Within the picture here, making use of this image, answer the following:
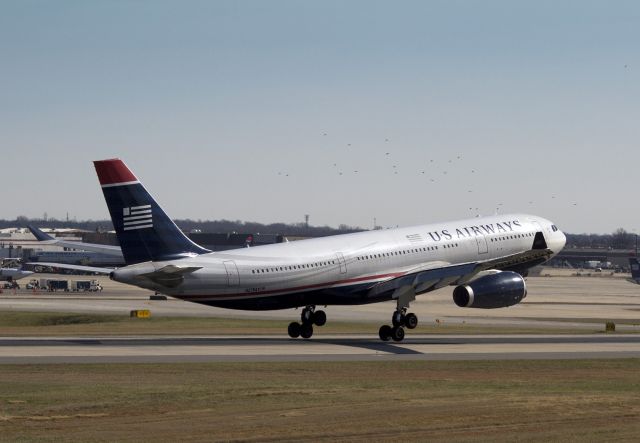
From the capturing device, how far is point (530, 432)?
29594mm

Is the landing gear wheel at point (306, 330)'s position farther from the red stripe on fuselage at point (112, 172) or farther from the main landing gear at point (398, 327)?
the red stripe on fuselage at point (112, 172)

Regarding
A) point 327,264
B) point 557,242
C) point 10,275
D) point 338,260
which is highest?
point 10,275

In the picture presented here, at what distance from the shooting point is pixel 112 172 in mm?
52969

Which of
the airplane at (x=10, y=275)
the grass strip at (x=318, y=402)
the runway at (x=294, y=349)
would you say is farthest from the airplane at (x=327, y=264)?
the airplane at (x=10, y=275)

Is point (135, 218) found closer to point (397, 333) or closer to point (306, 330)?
point (306, 330)

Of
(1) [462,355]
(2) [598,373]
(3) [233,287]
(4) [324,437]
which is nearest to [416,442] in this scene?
(4) [324,437]

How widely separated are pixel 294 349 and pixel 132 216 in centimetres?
1003

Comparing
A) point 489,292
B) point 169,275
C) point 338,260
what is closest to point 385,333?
point 338,260

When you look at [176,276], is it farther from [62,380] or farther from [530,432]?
[530,432]

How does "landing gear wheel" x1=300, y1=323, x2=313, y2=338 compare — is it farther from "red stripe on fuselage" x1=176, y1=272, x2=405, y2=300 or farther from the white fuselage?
"red stripe on fuselage" x1=176, y1=272, x2=405, y2=300

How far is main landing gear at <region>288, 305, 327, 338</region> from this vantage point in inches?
2383

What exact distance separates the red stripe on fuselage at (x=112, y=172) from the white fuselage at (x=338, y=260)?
13.8ft

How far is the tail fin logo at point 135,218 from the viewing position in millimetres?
53312

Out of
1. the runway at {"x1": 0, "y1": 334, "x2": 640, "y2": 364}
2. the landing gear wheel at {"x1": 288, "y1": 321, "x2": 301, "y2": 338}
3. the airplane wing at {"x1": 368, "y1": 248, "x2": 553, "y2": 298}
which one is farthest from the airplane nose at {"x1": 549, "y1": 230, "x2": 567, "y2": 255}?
the landing gear wheel at {"x1": 288, "y1": 321, "x2": 301, "y2": 338}
